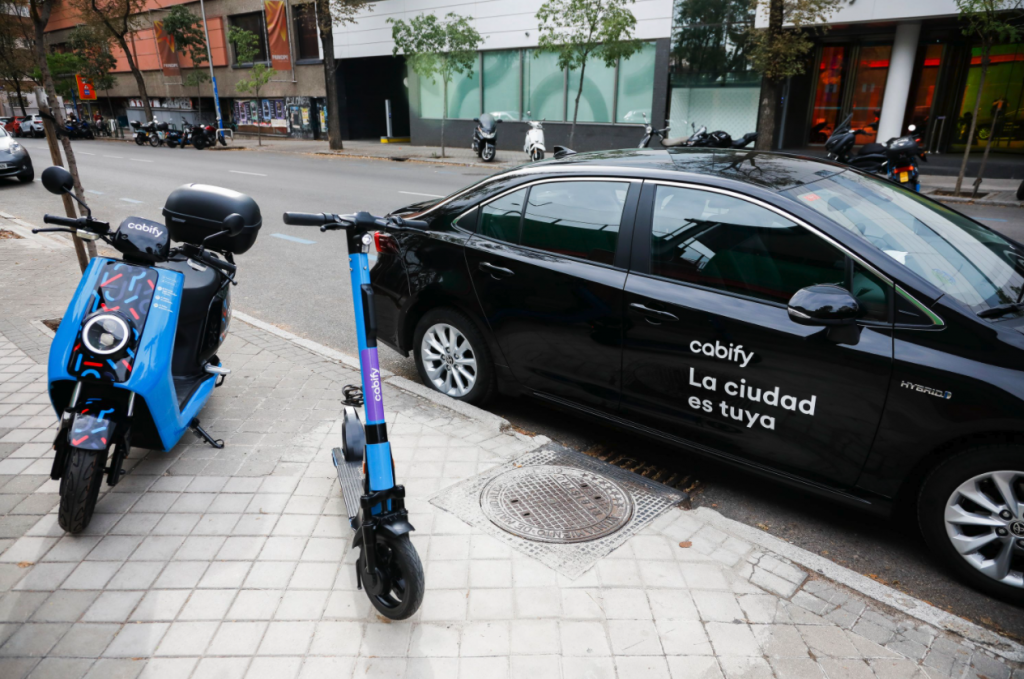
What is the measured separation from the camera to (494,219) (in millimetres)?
4523

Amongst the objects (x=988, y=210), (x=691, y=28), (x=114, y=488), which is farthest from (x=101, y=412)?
(x=691, y=28)

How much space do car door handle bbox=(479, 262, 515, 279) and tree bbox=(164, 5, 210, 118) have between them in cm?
4307

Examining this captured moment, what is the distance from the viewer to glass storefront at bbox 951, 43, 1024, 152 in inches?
756

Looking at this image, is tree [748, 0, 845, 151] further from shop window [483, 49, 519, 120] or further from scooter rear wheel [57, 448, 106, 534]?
scooter rear wheel [57, 448, 106, 534]

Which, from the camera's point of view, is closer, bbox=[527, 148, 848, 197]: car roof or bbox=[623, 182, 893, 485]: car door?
bbox=[623, 182, 893, 485]: car door

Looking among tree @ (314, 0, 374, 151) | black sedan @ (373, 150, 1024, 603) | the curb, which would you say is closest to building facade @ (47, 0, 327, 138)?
tree @ (314, 0, 374, 151)

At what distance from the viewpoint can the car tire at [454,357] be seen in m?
4.59

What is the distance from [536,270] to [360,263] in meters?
1.73

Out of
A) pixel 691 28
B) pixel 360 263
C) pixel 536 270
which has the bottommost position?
pixel 536 270

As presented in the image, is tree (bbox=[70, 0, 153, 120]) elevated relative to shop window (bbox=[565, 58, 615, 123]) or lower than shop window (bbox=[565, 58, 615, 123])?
elevated

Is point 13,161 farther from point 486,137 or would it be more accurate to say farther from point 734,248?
point 734,248

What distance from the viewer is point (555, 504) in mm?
3574

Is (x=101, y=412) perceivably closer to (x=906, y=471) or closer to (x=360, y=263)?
(x=360, y=263)

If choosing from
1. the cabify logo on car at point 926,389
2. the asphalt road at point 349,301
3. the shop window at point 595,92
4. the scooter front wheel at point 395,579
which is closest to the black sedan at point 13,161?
the asphalt road at point 349,301
